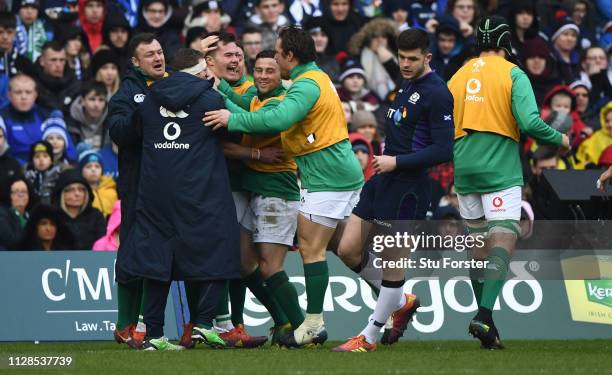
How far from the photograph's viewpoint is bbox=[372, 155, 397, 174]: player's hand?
1091 cm

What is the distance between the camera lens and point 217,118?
10.9 metres

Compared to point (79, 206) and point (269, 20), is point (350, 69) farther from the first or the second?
point (79, 206)

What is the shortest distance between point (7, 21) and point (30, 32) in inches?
24.5

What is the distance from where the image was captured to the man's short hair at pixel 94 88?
17.6m

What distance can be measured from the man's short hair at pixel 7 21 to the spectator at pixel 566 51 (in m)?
7.26

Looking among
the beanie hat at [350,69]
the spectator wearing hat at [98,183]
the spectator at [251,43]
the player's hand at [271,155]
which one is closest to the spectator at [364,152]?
the beanie hat at [350,69]

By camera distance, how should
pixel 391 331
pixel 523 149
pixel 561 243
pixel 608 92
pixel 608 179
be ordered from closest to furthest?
pixel 608 179
pixel 391 331
pixel 561 243
pixel 523 149
pixel 608 92

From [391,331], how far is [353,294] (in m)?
1.65

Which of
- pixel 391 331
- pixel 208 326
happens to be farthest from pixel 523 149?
pixel 208 326

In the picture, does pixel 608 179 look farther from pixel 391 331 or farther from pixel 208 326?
pixel 208 326

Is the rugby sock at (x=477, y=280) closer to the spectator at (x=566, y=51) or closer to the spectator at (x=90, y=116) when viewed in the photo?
the spectator at (x=90, y=116)

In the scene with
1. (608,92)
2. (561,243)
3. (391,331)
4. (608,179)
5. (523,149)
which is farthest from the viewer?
(608,92)

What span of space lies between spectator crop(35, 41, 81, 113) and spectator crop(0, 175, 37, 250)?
2110 millimetres

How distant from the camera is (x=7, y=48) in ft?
59.3
